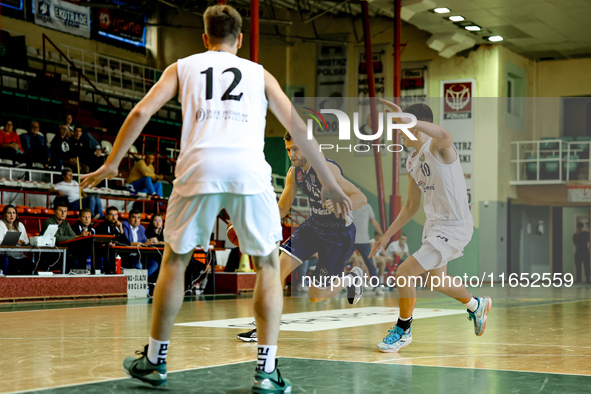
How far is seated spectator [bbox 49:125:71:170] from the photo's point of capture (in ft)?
50.4

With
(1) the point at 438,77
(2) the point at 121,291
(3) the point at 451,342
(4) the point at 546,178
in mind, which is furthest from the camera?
(1) the point at 438,77

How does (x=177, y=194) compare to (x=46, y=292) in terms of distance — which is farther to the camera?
(x=46, y=292)

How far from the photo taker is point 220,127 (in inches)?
Result: 138

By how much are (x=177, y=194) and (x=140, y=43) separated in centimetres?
2177

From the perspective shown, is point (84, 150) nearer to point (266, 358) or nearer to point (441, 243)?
point (441, 243)

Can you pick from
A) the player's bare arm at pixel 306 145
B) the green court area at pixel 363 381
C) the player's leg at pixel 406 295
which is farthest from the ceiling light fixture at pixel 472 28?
the player's bare arm at pixel 306 145

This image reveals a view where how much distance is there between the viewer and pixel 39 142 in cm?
1502

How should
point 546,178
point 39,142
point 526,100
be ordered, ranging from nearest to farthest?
point 39,142, point 546,178, point 526,100

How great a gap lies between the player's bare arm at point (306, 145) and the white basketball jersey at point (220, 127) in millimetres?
77

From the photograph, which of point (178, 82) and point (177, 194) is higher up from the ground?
point (178, 82)

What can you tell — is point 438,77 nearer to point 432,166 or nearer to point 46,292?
point 46,292

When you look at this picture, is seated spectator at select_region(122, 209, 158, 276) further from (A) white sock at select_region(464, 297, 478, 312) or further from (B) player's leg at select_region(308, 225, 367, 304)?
(A) white sock at select_region(464, 297, 478, 312)

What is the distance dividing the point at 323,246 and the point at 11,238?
6179 mm

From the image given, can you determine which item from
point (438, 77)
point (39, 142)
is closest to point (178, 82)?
point (39, 142)
